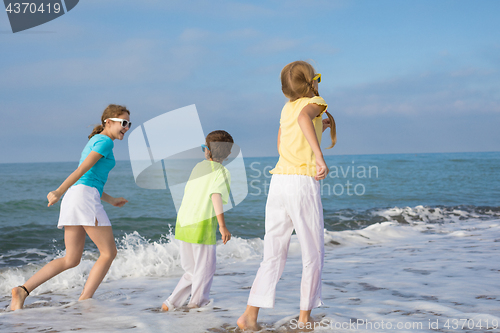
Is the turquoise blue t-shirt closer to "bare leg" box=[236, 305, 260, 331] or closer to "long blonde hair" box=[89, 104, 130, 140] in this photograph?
"long blonde hair" box=[89, 104, 130, 140]

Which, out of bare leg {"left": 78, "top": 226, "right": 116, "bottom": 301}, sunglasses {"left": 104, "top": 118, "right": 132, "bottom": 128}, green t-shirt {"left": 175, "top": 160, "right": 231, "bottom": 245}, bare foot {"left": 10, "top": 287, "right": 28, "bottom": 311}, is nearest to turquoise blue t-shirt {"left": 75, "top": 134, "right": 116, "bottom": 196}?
sunglasses {"left": 104, "top": 118, "right": 132, "bottom": 128}

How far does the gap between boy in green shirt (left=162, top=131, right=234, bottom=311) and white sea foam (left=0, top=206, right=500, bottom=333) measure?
0.62 feet

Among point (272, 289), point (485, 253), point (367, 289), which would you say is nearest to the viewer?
point (272, 289)

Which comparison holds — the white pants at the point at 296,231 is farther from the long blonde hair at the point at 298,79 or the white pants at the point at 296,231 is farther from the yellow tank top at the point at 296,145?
the long blonde hair at the point at 298,79

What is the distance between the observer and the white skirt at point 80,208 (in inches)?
121

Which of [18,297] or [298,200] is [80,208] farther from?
[298,200]

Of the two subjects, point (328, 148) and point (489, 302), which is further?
point (489, 302)

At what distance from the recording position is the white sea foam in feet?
9.24

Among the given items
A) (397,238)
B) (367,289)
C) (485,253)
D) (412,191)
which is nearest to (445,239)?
(397,238)

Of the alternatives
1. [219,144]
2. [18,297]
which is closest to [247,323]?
[219,144]

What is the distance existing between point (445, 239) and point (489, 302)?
4135 millimetres

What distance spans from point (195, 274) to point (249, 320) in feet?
2.37

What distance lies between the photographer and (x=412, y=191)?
18141mm

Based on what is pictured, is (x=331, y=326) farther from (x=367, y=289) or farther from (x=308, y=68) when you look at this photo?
(x=308, y=68)
